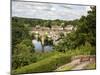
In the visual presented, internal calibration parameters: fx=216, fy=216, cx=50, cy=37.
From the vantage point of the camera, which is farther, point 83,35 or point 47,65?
point 83,35

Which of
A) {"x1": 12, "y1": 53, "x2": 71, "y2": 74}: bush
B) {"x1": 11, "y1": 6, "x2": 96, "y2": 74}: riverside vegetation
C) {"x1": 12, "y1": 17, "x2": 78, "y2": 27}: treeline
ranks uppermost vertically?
{"x1": 12, "y1": 17, "x2": 78, "y2": 27}: treeline

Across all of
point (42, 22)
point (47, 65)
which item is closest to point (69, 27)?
point (42, 22)

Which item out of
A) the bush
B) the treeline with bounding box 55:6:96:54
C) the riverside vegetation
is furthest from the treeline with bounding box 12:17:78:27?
the bush

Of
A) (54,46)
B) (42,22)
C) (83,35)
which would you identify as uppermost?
(42,22)

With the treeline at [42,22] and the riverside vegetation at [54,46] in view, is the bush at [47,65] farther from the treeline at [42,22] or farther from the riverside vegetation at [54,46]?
the treeline at [42,22]

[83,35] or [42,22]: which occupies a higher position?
[42,22]

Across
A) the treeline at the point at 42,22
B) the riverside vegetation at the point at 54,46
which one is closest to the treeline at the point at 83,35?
the riverside vegetation at the point at 54,46

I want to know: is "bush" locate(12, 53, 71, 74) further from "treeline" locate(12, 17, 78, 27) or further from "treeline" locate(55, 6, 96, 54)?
"treeline" locate(12, 17, 78, 27)

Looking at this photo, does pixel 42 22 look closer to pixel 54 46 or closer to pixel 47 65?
pixel 54 46

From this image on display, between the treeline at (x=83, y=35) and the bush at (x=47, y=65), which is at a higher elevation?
the treeline at (x=83, y=35)
